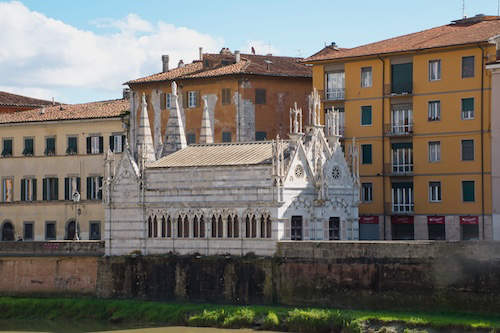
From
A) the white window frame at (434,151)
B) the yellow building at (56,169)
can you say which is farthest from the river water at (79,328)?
the yellow building at (56,169)

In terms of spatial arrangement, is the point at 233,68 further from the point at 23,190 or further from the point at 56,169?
the point at 23,190

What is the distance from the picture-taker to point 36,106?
10344 centimetres

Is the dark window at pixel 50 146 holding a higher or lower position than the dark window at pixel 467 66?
lower

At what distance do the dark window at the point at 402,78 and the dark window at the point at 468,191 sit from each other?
6.07m

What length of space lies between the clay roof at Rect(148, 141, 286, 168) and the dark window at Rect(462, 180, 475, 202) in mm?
11313

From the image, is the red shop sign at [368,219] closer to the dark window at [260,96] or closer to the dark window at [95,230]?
the dark window at [260,96]

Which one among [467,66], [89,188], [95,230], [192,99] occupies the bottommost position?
[95,230]

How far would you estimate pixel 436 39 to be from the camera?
71812mm

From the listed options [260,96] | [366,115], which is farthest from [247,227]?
[260,96]

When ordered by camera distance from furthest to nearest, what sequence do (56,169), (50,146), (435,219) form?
(50,146)
(56,169)
(435,219)

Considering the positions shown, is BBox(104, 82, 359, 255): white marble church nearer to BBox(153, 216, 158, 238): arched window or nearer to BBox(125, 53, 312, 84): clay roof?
BBox(153, 216, 158, 238): arched window

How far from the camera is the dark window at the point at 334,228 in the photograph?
64250 millimetres

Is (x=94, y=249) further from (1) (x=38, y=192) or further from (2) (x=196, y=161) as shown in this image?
(1) (x=38, y=192)

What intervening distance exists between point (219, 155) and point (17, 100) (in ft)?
137
